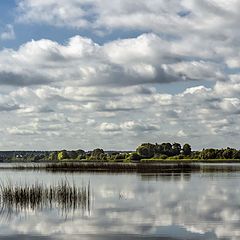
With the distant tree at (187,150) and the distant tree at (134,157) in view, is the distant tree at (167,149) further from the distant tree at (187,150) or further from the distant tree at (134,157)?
the distant tree at (134,157)

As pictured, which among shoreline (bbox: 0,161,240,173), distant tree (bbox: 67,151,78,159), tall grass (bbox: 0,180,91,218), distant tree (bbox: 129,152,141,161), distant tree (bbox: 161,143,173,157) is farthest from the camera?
distant tree (bbox: 67,151,78,159)

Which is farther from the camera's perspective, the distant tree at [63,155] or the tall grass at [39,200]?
the distant tree at [63,155]

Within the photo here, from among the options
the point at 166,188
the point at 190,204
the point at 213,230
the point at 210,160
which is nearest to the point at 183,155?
the point at 210,160

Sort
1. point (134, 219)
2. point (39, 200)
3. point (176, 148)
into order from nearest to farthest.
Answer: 1. point (134, 219)
2. point (39, 200)
3. point (176, 148)

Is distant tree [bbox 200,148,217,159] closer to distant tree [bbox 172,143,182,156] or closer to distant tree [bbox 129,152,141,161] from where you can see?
distant tree [bbox 129,152,141,161]

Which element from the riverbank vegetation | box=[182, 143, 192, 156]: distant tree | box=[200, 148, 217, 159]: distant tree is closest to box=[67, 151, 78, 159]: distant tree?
the riverbank vegetation

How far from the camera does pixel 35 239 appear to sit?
1579 cm

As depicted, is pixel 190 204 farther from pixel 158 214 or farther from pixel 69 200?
pixel 69 200

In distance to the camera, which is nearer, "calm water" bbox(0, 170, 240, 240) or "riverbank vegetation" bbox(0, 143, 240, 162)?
"calm water" bbox(0, 170, 240, 240)

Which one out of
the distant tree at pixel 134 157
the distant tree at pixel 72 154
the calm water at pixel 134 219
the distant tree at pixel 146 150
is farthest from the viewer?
the distant tree at pixel 72 154

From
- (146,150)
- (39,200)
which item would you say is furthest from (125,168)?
(146,150)

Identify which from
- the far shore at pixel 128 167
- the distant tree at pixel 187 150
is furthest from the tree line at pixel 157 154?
the far shore at pixel 128 167

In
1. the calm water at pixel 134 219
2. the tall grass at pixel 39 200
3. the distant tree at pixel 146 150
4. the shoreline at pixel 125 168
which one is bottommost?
the calm water at pixel 134 219

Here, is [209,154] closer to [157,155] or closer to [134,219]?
[157,155]
